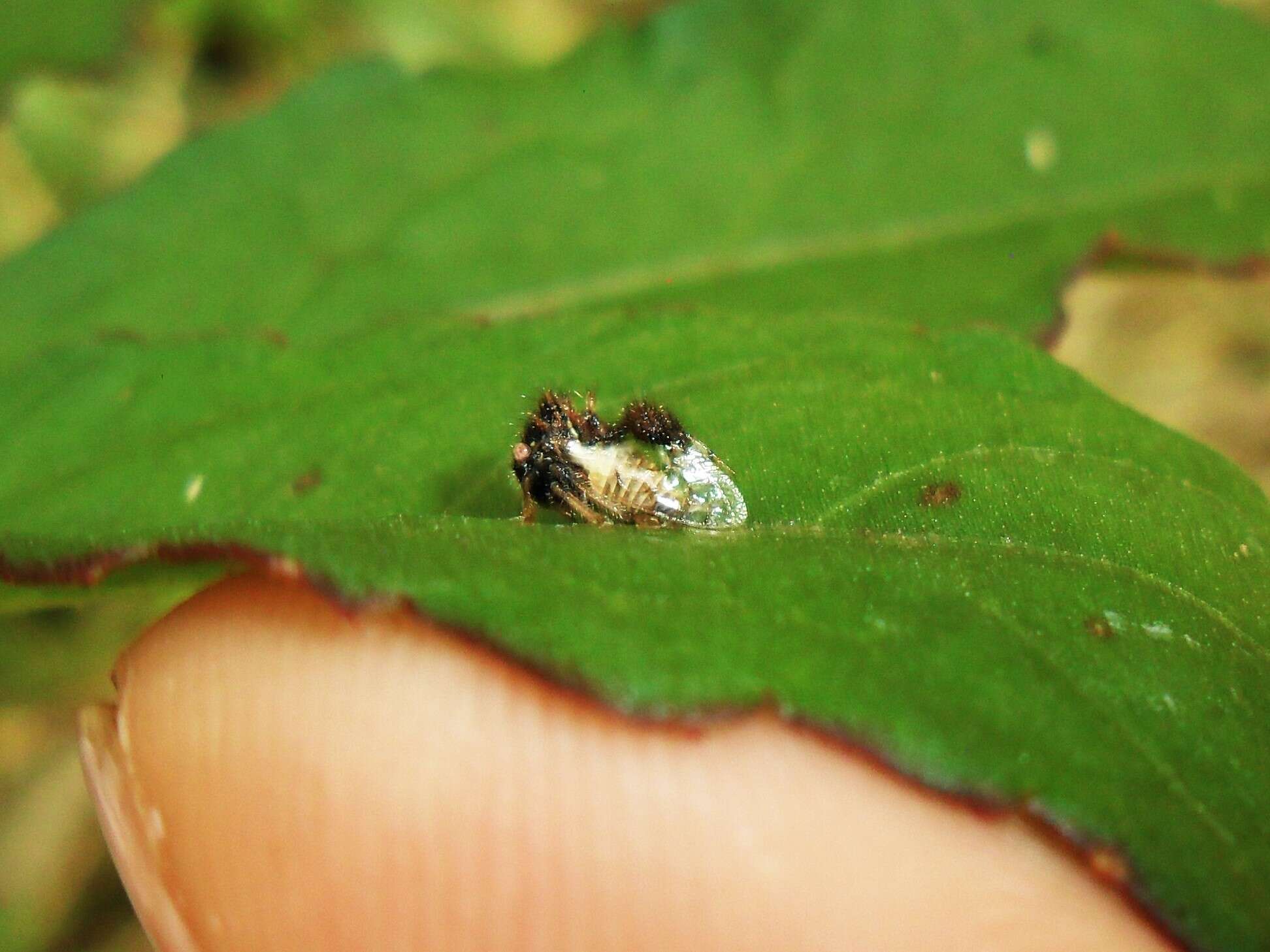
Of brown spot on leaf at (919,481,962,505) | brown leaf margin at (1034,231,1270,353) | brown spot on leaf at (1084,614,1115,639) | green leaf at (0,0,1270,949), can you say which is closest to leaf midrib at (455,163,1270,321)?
green leaf at (0,0,1270,949)

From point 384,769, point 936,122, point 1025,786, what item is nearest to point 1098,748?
point 1025,786

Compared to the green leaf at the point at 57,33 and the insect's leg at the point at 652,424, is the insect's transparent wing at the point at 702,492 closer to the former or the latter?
the insect's leg at the point at 652,424

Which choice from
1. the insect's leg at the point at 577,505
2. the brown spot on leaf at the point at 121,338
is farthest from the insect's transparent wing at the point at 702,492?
the brown spot on leaf at the point at 121,338

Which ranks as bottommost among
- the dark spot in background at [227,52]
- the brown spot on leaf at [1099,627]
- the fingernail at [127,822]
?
the fingernail at [127,822]

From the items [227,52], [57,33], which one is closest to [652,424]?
[57,33]

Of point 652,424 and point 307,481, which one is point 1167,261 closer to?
point 652,424
